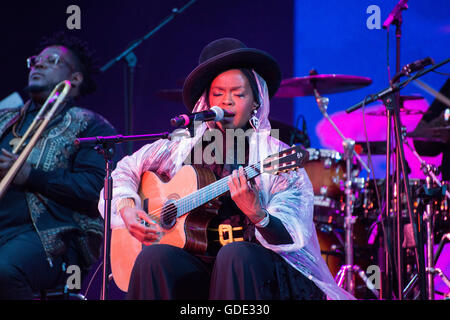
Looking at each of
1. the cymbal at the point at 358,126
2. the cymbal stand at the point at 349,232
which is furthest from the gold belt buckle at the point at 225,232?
the cymbal at the point at 358,126

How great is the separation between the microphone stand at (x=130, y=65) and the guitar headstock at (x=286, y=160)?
215 centimetres

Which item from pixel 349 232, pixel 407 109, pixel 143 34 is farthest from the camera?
pixel 143 34

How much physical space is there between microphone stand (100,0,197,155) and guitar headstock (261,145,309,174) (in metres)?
2.15

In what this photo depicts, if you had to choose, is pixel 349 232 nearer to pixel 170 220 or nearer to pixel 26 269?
pixel 170 220

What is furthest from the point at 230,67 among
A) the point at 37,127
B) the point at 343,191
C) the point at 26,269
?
the point at 343,191

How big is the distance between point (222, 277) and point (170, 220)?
0.61 metres

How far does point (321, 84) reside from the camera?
4.58 metres

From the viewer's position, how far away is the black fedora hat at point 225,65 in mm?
2781

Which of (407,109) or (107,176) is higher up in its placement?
(407,109)

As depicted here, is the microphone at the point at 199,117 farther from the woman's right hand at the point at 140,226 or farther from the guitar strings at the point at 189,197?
the woman's right hand at the point at 140,226

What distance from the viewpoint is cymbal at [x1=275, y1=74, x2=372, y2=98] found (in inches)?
176

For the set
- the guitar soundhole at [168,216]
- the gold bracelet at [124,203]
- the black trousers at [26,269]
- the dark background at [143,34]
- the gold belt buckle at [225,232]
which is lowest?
the black trousers at [26,269]

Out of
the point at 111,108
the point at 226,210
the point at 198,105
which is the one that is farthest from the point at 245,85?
the point at 111,108
